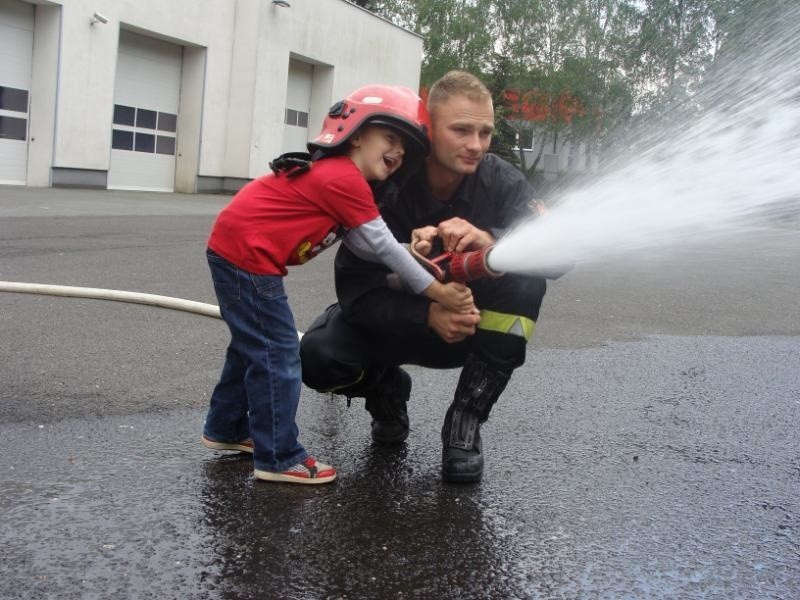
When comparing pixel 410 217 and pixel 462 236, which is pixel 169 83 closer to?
pixel 410 217

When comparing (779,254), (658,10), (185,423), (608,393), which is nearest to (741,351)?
(608,393)

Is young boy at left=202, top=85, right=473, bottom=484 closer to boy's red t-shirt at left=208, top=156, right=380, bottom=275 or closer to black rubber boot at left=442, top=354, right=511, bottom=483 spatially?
boy's red t-shirt at left=208, top=156, right=380, bottom=275

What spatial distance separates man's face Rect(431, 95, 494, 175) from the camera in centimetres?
324

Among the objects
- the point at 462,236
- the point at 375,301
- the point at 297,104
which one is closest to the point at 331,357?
the point at 375,301

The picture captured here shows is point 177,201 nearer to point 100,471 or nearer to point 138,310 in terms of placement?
point 138,310

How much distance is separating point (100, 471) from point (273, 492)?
635mm

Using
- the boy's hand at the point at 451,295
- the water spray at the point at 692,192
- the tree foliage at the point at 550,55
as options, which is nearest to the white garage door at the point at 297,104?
the tree foliage at the point at 550,55

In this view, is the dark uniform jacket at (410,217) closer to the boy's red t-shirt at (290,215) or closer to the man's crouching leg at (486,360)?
the man's crouching leg at (486,360)

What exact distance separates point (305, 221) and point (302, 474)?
0.88 meters

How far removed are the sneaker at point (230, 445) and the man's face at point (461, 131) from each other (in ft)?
4.29

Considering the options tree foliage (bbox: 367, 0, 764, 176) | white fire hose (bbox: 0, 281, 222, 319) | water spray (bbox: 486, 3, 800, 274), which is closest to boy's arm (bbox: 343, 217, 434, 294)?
water spray (bbox: 486, 3, 800, 274)

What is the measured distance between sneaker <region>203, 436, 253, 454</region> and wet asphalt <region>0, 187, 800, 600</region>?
4 centimetres

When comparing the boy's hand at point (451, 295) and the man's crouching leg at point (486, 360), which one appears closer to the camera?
the boy's hand at point (451, 295)

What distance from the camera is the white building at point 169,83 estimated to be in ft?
58.9
